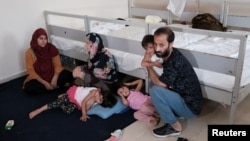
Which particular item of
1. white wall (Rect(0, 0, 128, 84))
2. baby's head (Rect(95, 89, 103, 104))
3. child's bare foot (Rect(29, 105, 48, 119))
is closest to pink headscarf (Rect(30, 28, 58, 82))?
white wall (Rect(0, 0, 128, 84))

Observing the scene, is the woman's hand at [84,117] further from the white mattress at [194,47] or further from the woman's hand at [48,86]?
the woman's hand at [48,86]

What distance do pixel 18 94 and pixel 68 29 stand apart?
2.99 ft

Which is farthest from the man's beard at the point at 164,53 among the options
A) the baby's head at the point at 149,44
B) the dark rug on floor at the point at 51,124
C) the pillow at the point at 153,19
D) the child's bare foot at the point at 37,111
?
the pillow at the point at 153,19

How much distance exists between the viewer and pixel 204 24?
3289 millimetres

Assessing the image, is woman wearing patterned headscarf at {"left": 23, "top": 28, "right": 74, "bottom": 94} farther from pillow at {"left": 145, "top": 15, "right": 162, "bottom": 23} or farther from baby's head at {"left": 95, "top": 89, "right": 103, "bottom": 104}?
pillow at {"left": 145, "top": 15, "right": 162, "bottom": 23}

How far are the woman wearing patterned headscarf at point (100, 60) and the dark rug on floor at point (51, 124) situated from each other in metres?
0.42

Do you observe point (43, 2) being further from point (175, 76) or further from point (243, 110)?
point (243, 110)

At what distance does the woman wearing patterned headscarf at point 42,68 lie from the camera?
2807 mm

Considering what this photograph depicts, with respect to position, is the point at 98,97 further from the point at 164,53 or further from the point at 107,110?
the point at 164,53

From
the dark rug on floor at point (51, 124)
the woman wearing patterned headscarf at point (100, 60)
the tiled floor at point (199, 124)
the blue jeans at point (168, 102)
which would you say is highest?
the woman wearing patterned headscarf at point (100, 60)

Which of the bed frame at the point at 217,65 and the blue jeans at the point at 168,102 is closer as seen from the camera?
the bed frame at the point at 217,65

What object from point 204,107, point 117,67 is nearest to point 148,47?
point 117,67

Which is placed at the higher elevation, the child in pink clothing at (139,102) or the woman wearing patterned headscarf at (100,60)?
the woman wearing patterned headscarf at (100,60)

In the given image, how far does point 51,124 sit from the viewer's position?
2.25 meters
